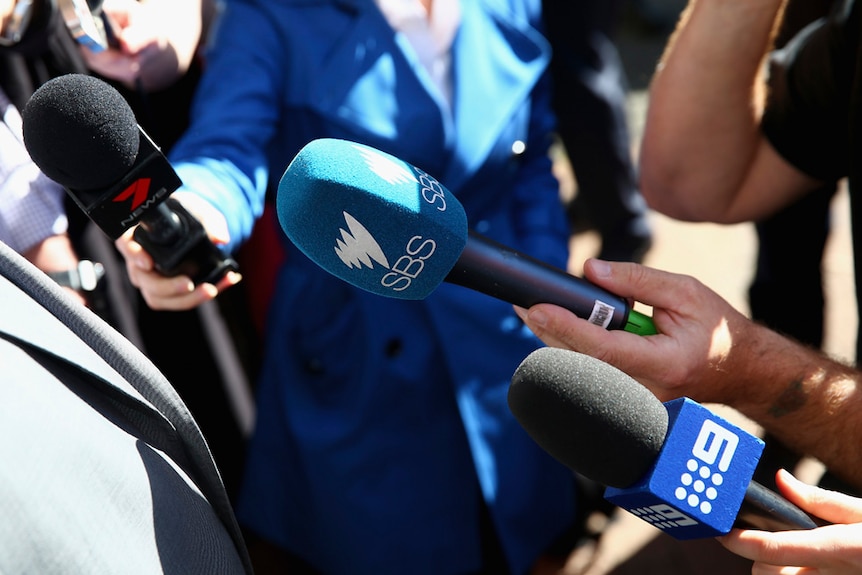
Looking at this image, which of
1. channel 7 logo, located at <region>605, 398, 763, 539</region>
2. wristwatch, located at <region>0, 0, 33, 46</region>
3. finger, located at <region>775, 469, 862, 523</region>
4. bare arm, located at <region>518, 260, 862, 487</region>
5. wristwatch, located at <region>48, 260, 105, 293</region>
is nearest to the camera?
channel 7 logo, located at <region>605, 398, 763, 539</region>

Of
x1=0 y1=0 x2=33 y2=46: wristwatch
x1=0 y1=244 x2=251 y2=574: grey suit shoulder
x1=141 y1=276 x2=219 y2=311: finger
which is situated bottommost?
x1=141 y1=276 x2=219 y2=311: finger

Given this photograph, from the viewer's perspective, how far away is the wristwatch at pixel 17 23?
1.18m

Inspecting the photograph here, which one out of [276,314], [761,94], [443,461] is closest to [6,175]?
[276,314]

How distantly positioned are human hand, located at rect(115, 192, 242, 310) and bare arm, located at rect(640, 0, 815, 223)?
1009mm

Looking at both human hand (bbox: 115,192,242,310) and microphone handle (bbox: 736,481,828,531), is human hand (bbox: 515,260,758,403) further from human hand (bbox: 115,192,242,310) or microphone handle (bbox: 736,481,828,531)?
human hand (bbox: 115,192,242,310)

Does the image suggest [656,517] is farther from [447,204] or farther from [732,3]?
[732,3]

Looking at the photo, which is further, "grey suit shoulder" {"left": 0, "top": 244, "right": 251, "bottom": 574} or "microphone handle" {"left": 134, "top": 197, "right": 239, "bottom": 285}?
"microphone handle" {"left": 134, "top": 197, "right": 239, "bottom": 285}

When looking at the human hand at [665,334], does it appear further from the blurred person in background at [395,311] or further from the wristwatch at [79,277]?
the wristwatch at [79,277]

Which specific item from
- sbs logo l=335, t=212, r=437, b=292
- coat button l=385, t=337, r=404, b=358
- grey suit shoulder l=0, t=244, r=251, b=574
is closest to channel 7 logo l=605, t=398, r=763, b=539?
sbs logo l=335, t=212, r=437, b=292

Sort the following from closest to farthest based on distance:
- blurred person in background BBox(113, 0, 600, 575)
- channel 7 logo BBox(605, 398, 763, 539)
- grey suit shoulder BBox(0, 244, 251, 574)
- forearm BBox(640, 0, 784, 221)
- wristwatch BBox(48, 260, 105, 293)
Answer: grey suit shoulder BBox(0, 244, 251, 574), channel 7 logo BBox(605, 398, 763, 539), wristwatch BBox(48, 260, 105, 293), blurred person in background BBox(113, 0, 600, 575), forearm BBox(640, 0, 784, 221)

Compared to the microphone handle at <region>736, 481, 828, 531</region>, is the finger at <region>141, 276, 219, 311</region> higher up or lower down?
lower down

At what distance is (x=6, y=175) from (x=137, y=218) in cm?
31

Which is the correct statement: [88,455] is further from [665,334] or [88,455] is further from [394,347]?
[394,347]

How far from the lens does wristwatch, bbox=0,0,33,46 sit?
1.18m
